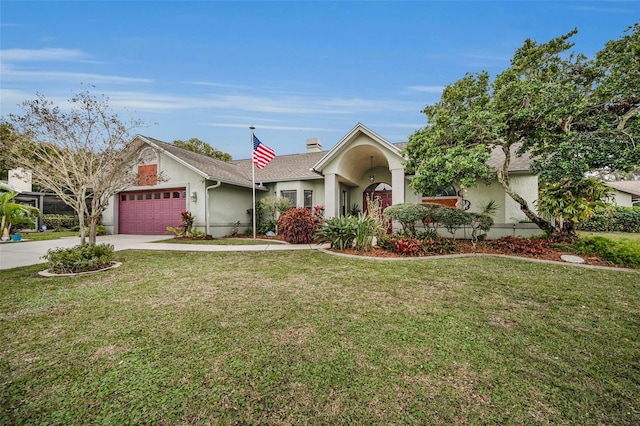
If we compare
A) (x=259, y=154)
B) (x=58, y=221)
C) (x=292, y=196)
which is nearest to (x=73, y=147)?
(x=259, y=154)

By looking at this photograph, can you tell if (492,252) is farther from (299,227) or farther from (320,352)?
(320,352)

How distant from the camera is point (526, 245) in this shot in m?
8.24

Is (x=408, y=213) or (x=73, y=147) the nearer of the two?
(x=73, y=147)

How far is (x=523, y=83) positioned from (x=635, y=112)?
2855 mm

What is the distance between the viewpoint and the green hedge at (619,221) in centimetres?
1513

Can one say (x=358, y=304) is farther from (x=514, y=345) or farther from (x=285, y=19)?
(x=285, y=19)

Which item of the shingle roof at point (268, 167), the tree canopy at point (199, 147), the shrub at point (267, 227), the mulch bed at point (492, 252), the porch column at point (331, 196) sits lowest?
the mulch bed at point (492, 252)

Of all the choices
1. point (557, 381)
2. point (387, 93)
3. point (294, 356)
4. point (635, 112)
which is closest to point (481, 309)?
point (557, 381)

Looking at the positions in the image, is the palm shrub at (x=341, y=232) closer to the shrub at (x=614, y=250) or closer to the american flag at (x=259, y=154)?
the american flag at (x=259, y=154)

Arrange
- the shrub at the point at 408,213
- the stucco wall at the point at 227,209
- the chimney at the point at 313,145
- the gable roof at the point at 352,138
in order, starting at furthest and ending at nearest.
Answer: the chimney at the point at 313,145, the stucco wall at the point at 227,209, the gable roof at the point at 352,138, the shrub at the point at 408,213

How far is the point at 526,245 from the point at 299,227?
7703 mm

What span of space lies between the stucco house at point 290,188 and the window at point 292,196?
0.20 feet

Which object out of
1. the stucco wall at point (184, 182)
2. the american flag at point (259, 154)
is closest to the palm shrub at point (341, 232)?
the american flag at point (259, 154)

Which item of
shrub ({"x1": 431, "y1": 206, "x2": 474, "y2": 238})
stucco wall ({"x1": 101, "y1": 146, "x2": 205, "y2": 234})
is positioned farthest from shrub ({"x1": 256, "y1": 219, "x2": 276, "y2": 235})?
shrub ({"x1": 431, "y1": 206, "x2": 474, "y2": 238})
